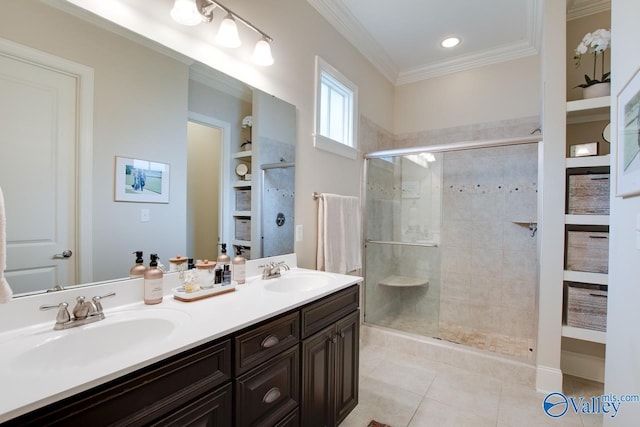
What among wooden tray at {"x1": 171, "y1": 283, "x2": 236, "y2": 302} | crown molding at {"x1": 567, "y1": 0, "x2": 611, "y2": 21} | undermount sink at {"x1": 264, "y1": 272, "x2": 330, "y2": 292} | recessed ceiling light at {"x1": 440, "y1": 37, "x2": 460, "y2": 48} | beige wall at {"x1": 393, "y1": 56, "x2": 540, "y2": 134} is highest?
crown molding at {"x1": 567, "y1": 0, "x2": 611, "y2": 21}

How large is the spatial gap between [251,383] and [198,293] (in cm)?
45

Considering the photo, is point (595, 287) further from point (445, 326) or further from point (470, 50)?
point (470, 50)

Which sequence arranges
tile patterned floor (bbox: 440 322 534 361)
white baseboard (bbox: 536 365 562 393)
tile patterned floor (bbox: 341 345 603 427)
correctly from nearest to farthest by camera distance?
tile patterned floor (bbox: 341 345 603 427), white baseboard (bbox: 536 365 562 393), tile patterned floor (bbox: 440 322 534 361)

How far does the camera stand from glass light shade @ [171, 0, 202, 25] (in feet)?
4.36

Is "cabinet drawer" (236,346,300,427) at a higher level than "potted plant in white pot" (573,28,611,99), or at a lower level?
lower

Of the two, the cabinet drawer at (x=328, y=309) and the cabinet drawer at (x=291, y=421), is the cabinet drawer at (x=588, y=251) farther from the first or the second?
the cabinet drawer at (x=291, y=421)

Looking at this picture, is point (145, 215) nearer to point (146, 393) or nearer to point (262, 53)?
point (146, 393)

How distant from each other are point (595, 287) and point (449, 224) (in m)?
1.37

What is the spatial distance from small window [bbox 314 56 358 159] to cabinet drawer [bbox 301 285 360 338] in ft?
3.79

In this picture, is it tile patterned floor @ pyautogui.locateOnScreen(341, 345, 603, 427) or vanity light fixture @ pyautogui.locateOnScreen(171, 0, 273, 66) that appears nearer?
vanity light fixture @ pyautogui.locateOnScreen(171, 0, 273, 66)

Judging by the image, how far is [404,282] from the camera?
317 cm

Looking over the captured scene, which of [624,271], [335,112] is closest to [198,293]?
[624,271]

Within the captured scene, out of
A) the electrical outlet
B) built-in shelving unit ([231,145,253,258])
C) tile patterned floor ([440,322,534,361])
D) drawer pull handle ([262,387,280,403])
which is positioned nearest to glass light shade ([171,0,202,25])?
built-in shelving unit ([231,145,253,258])

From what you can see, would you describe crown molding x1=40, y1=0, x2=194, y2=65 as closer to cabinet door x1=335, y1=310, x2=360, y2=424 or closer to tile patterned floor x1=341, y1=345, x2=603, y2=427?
cabinet door x1=335, y1=310, x2=360, y2=424
